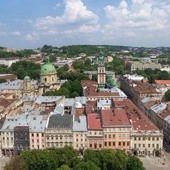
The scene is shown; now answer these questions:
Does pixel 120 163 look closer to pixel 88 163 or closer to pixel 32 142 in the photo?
pixel 88 163

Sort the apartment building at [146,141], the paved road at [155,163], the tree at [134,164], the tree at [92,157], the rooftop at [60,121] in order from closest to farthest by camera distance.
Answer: the tree at [134,164] < the tree at [92,157] < the paved road at [155,163] < the apartment building at [146,141] < the rooftop at [60,121]

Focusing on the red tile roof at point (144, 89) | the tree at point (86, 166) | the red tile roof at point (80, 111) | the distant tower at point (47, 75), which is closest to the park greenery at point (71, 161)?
the tree at point (86, 166)

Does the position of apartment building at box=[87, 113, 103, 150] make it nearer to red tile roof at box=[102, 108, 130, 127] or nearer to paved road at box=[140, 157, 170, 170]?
red tile roof at box=[102, 108, 130, 127]

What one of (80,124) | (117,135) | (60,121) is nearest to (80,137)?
(80,124)

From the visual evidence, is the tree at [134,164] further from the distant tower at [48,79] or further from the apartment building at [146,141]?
the distant tower at [48,79]

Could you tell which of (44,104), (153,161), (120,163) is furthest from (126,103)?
(120,163)

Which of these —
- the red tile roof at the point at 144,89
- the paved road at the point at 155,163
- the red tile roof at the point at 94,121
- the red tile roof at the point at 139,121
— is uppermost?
the red tile roof at the point at 94,121

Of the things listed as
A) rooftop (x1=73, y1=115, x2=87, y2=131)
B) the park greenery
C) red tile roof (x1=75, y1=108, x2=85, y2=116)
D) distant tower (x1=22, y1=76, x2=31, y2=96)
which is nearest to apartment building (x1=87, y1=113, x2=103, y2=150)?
rooftop (x1=73, y1=115, x2=87, y2=131)
